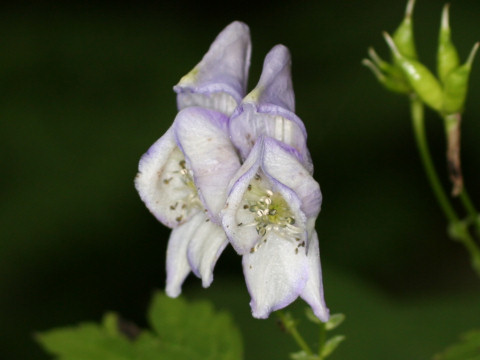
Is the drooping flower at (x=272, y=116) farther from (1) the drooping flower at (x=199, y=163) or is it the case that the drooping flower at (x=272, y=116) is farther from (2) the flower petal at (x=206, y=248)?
(2) the flower petal at (x=206, y=248)

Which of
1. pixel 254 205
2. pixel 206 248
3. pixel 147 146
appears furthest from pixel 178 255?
pixel 147 146

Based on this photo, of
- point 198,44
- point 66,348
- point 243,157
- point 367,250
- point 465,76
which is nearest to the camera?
point 243,157

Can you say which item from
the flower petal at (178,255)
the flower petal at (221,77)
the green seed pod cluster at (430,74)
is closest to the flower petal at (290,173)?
the flower petal at (221,77)

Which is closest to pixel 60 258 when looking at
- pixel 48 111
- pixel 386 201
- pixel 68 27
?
pixel 48 111

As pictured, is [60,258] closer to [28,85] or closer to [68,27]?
[28,85]

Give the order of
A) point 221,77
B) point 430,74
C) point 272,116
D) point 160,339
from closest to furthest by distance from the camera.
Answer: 1. point 272,116
2. point 221,77
3. point 430,74
4. point 160,339

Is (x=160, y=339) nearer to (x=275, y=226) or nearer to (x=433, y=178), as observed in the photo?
(x=275, y=226)

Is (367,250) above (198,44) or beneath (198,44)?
beneath
